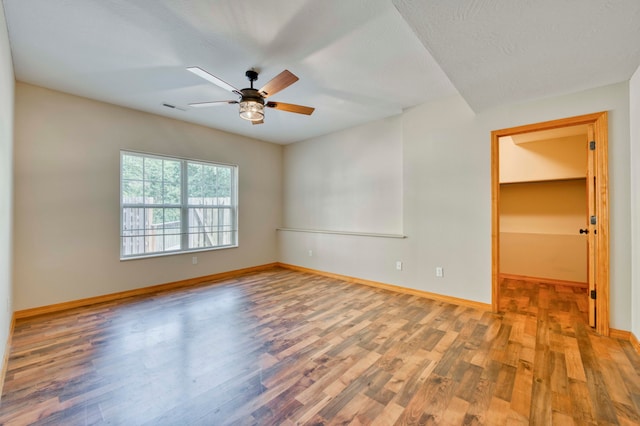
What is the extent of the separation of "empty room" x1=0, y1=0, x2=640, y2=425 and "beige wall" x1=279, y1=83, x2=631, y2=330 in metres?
0.02

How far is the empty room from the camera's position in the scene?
5.78 ft

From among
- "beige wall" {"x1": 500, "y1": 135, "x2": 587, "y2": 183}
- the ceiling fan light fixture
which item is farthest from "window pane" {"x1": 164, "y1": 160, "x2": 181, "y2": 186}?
"beige wall" {"x1": 500, "y1": 135, "x2": 587, "y2": 183}

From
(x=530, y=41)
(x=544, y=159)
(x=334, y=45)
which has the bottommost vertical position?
(x=544, y=159)

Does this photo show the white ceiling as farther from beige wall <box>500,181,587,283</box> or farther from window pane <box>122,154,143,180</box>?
beige wall <box>500,181,587,283</box>

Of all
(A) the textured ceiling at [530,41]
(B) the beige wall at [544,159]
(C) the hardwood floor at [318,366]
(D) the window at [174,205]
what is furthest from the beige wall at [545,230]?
(D) the window at [174,205]

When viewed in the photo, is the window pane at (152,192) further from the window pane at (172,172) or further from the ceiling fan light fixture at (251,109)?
the ceiling fan light fixture at (251,109)

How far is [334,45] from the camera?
7.68 feet

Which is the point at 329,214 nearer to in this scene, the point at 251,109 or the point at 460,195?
the point at 460,195

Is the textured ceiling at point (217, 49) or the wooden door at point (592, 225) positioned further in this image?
the wooden door at point (592, 225)

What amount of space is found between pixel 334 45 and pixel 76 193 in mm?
→ 3706

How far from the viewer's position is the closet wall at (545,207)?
4172mm

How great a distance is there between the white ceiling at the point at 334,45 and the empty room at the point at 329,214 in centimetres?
2

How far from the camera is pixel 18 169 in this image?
119 inches

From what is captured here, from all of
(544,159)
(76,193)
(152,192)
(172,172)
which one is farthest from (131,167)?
(544,159)
